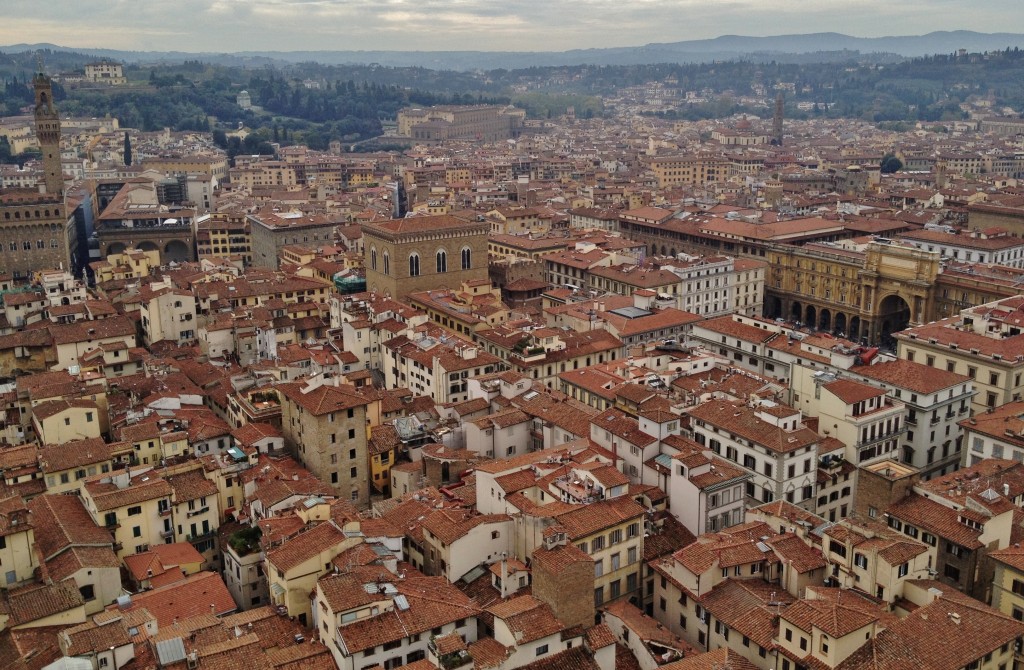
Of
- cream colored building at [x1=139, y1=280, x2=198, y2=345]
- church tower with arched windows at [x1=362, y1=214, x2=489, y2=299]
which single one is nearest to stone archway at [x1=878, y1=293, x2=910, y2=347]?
church tower with arched windows at [x1=362, y1=214, x2=489, y2=299]

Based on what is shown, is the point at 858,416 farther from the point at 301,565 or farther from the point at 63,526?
the point at 63,526

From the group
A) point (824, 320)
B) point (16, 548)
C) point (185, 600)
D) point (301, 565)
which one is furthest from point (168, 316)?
point (824, 320)

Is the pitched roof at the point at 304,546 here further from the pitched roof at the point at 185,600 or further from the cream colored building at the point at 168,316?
the cream colored building at the point at 168,316

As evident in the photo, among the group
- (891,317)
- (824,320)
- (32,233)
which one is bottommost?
(824,320)

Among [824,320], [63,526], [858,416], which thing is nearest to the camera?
[63,526]

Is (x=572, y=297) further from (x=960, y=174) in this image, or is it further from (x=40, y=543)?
(x=960, y=174)

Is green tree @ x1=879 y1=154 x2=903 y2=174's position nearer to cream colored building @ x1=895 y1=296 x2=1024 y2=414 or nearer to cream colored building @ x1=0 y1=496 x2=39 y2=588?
cream colored building @ x1=895 y1=296 x2=1024 y2=414

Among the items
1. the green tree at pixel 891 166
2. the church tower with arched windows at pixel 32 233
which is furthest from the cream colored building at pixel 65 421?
the green tree at pixel 891 166
